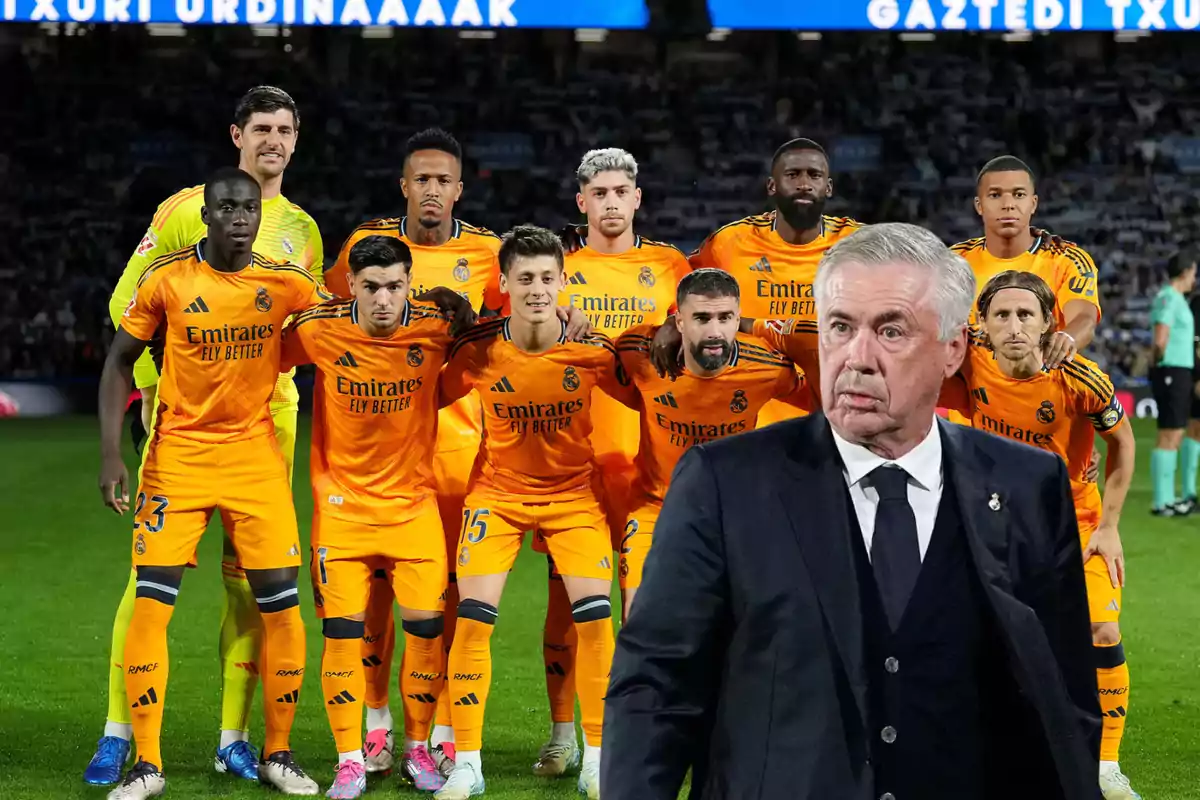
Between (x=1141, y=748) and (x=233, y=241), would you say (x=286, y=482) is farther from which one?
(x=1141, y=748)

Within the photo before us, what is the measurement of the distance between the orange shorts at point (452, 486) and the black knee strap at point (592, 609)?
0.66 m

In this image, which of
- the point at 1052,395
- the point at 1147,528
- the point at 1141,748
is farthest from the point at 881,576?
the point at 1147,528

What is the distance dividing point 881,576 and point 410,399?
342 cm

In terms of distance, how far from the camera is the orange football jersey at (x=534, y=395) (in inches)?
207

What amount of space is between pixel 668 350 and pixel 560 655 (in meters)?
1.29

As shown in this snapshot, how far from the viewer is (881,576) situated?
A: 2023mm

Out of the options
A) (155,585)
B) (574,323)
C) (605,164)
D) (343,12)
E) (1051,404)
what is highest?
(343,12)

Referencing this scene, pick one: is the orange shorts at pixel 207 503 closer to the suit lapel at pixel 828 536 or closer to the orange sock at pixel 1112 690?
the orange sock at pixel 1112 690

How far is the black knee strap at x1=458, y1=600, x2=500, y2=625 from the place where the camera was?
16.8 ft

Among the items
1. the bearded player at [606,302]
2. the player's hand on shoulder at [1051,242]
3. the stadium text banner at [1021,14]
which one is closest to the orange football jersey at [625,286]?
the bearded player at [606,302]

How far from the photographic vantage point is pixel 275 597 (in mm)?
5152

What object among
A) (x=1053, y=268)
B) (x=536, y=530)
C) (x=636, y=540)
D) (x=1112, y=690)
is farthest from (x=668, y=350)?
(x=1112, y=690)

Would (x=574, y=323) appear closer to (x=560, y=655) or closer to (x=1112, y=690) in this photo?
(x=560, y=655)

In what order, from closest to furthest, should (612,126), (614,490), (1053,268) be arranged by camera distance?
(614,490) → (1053,268) → (612,126)
